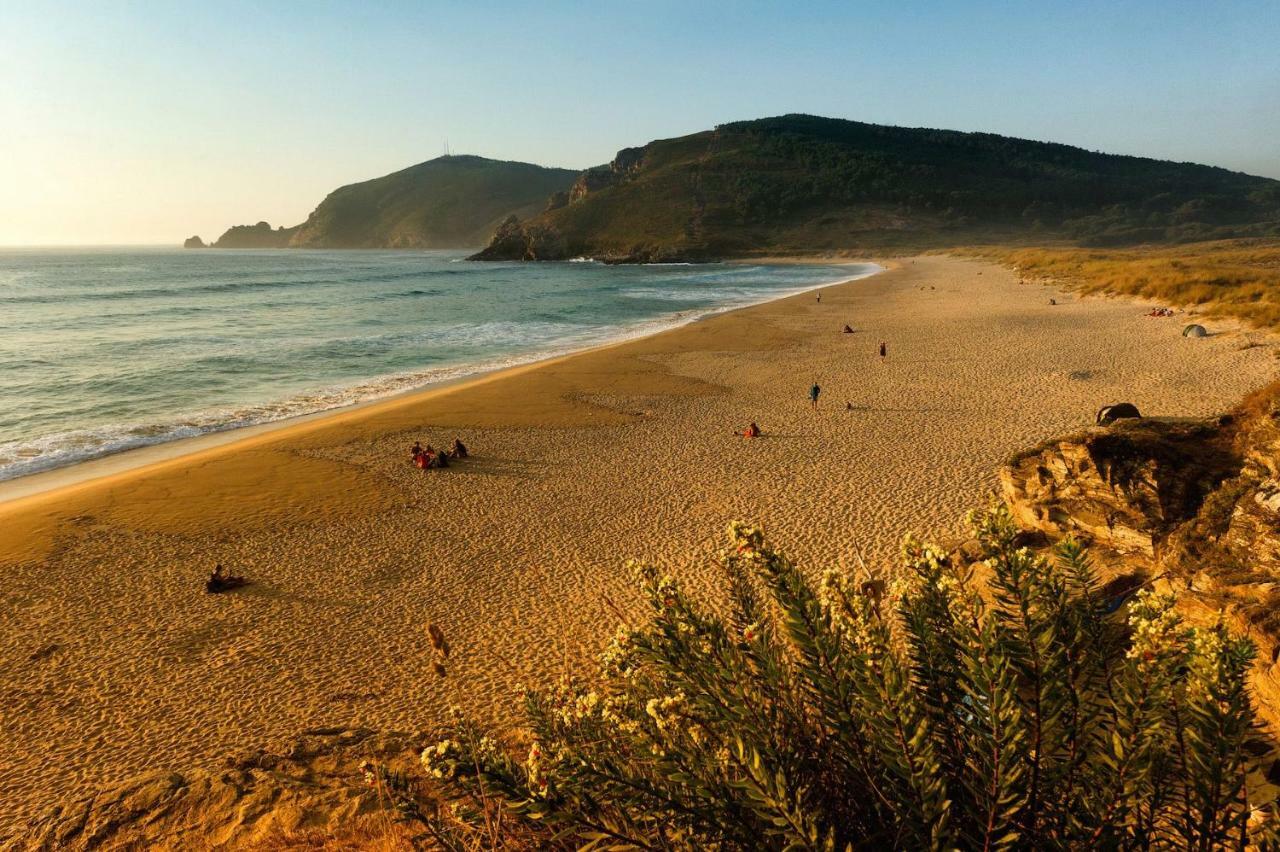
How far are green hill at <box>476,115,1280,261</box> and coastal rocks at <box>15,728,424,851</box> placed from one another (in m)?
112

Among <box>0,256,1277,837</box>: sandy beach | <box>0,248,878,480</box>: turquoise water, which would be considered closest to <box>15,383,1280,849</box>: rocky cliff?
<box>0,256,1277,837</box>: sandy beach

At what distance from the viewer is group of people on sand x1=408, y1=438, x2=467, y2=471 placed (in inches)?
655

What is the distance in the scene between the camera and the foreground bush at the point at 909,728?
250cm

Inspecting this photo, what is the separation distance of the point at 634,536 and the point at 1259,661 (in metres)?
8.86

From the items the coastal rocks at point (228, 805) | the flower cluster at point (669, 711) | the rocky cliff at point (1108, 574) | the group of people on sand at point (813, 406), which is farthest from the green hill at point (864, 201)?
the flower cluster at point (669, 711)

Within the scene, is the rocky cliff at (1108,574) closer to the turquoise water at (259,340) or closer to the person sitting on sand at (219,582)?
the person sitting on sand at (219,582)

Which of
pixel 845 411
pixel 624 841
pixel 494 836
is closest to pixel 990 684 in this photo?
pixel 624 841

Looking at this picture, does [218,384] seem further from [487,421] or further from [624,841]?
[624,841]

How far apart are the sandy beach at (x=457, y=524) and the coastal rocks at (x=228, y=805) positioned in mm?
608

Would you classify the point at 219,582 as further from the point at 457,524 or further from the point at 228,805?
the point at 228,805

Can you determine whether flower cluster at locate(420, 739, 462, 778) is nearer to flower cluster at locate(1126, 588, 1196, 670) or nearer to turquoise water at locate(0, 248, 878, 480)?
flower cluster at locate(1126, 588, 1196, 670)

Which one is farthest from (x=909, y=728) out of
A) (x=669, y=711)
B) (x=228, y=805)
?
(x=228, y=805)

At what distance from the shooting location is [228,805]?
627cm

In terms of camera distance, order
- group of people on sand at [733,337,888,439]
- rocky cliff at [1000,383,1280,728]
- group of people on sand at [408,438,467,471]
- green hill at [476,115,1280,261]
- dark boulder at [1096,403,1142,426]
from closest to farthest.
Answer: rocky cliff at [1000,383,1280,728]
dark boulder at [1096,403,1142,426]
group of people on sand at [408,438,467,471]
group of people on sand at [733,337,888,439]
green hill at [476,115,1280,261]
